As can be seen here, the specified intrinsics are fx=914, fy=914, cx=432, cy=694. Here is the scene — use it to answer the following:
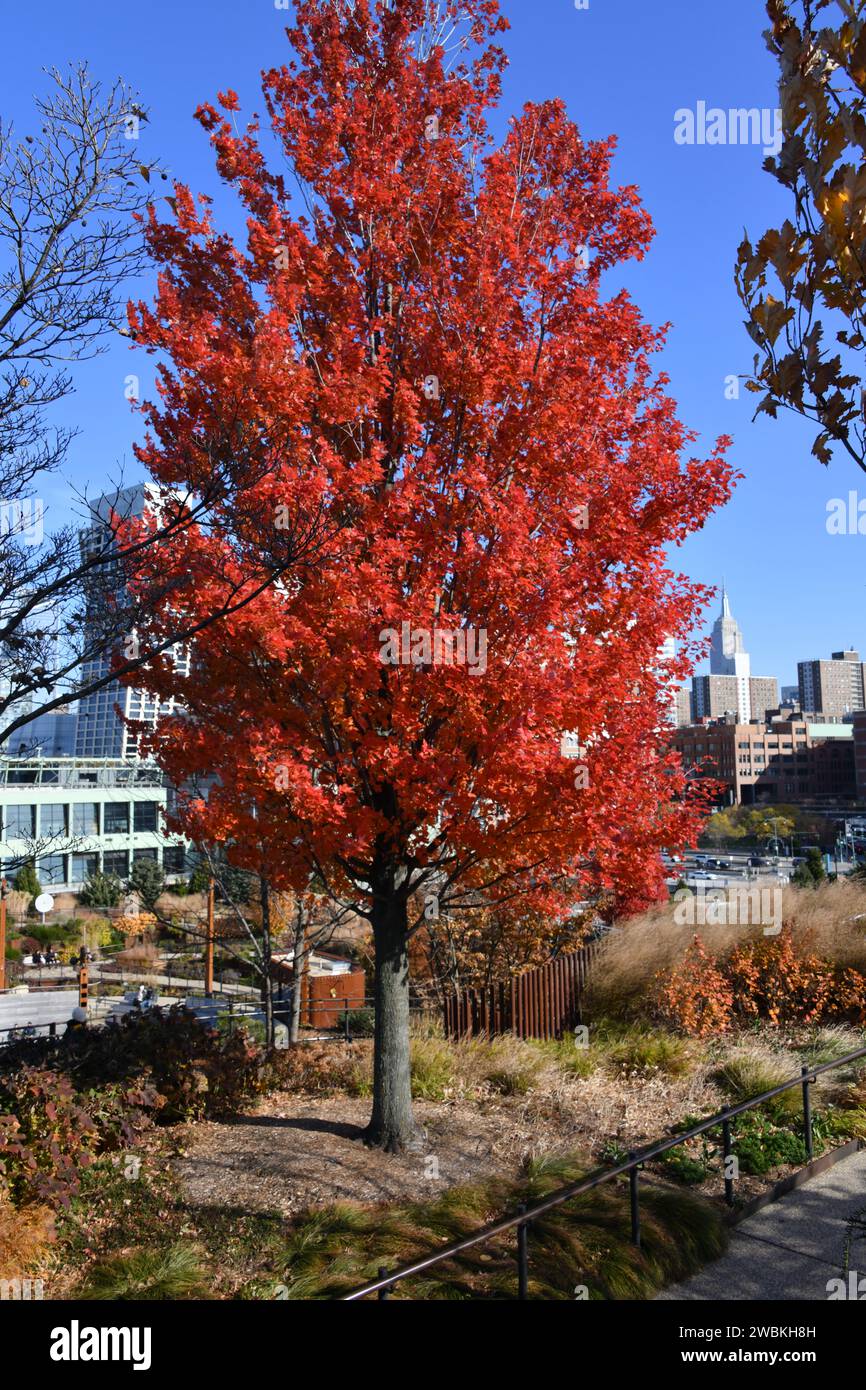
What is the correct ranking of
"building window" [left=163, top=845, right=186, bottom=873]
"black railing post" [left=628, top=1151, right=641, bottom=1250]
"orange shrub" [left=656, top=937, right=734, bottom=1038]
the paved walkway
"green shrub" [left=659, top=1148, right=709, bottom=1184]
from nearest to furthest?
1. the paved walkway
2. "black railing post" [left=628, top=1151, right=641, bottom=1250]
3. "green shrub" [left=659, top=1148, right=709, bottom=1184]
4. "orange shrub" [left=656, top=937, right=734, bottom=1038]
5. "building window" [left=163, top=845, right=186, bottom=873]

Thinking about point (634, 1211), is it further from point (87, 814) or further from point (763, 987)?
point (87, 814)

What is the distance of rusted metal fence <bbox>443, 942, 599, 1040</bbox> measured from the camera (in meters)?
14.1

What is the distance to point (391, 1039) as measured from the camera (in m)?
8.83

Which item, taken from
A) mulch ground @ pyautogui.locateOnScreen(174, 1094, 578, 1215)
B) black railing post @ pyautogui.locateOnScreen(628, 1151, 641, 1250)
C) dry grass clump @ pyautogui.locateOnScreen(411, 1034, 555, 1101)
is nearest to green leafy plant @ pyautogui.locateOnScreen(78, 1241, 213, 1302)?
mulch ground @ pyautogui.locateOnScreen(174, 1094, 578, 1215)

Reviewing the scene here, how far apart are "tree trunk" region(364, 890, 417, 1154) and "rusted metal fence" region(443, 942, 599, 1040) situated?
5.13 m

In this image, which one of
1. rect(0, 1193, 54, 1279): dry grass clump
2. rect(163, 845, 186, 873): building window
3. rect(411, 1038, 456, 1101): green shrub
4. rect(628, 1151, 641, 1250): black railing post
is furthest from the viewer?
rect(163, 845, 186, 873): building window

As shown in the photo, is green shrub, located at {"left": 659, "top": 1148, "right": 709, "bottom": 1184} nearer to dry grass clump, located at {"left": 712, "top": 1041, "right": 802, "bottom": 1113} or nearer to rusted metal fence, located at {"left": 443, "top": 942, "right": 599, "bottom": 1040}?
dry grass clump, located at {"left": 712, "top": 1041, "right": 802, "bottom": 1113}

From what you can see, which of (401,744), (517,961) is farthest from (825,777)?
(401,744)

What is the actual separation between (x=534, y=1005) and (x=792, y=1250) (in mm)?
7522

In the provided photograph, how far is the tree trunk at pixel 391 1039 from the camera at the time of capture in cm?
862

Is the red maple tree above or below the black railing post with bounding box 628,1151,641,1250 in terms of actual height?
above

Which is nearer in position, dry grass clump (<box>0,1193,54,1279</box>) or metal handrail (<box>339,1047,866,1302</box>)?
metal handrail (<box>339,1047,866,1302</box>)

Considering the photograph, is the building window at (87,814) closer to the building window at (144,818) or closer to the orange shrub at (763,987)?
the building window at (144,818)

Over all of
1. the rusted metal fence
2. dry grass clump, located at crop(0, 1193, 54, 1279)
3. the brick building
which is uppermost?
the brick building
